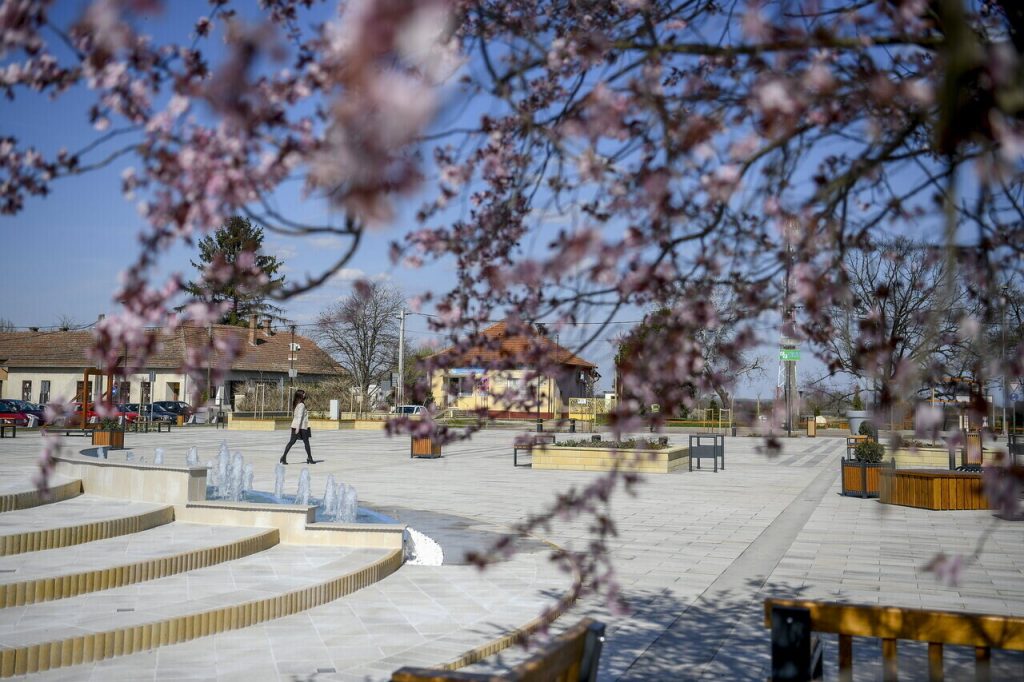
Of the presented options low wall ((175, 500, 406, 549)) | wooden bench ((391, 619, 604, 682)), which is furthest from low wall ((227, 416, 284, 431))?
wooden bench ((391, 619, 604, 682))

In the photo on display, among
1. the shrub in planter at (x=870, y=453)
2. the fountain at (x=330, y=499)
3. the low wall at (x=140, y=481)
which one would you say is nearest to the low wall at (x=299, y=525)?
the low wall at (x=140, y=481)

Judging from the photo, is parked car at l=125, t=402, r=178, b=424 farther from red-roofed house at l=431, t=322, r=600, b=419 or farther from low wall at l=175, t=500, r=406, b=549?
red-roofed house at l=431, t=322, r=600, b=419

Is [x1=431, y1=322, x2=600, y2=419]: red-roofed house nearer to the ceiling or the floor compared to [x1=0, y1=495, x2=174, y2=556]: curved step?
nearer to the ceiling

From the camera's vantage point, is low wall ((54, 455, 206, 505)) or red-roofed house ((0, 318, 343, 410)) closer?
low wall ((54, 455, 206, 505))

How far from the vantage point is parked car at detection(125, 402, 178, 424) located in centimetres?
4200

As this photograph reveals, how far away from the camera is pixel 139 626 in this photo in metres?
6.11

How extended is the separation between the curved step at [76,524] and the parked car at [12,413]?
32534mm

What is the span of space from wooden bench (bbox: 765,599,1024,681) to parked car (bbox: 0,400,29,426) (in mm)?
41231

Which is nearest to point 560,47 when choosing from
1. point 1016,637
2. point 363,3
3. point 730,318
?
point 730,318

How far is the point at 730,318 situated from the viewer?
3.30 meters

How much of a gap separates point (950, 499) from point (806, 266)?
1320 cm

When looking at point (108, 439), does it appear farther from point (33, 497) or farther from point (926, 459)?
point (926, 459)

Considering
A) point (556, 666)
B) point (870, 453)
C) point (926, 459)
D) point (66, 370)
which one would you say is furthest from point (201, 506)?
point (66, 370)

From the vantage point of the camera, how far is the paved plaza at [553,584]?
20.1 feet
